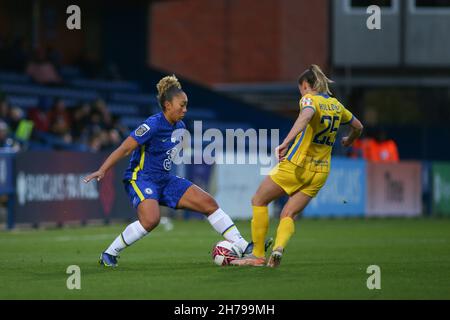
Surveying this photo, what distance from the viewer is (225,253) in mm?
12344

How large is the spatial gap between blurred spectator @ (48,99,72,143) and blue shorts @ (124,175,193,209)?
12828 mm

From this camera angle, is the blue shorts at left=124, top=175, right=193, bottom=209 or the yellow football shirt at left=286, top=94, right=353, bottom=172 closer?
the yellow football shirt at left=286, top=94, right=353, bottom=172

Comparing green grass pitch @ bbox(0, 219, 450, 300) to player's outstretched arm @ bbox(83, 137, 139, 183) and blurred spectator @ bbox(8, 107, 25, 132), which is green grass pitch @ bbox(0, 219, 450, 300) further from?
blurred spectator @ bbox(8, 107, 25, 132)

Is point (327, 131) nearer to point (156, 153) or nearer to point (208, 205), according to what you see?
point (208, 205)

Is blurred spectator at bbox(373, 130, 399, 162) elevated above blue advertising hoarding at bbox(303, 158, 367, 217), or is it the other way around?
blurred spectator at bbox(373, 130, 399, 162)

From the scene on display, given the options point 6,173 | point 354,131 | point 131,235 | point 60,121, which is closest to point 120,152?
point 131,235

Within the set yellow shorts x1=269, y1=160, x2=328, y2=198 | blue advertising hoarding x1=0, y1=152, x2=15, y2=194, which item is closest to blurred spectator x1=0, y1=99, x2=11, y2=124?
blue advertising hoarding x1=0, y1=152, x2=15, y2=194

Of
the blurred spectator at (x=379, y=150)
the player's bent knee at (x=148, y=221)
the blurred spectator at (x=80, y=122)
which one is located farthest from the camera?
the blurred spectator at (x=379, y=150)

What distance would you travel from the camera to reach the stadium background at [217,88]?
878 inches

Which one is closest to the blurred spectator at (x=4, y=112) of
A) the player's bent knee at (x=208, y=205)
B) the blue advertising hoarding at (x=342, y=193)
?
the blue advertising hoarding at (x=342, y=193)

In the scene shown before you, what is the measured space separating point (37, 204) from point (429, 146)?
78.5 ft

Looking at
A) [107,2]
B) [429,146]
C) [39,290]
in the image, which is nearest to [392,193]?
[107,2]

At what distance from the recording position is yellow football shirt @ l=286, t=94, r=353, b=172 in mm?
11914

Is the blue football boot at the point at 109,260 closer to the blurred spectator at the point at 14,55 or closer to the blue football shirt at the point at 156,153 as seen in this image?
the blue football shirt at the point at 156,153
